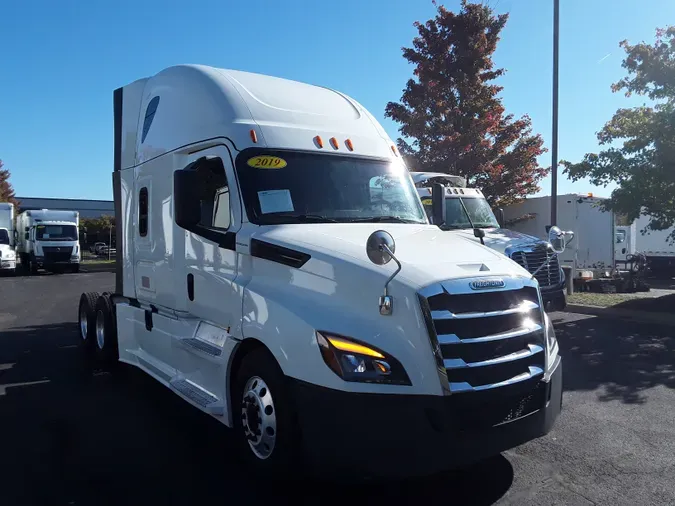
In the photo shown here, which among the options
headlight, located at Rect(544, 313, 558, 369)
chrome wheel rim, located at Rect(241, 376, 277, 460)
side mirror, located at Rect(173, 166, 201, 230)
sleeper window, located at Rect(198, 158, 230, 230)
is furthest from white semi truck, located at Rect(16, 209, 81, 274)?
headlight, located at Rect(544, 313, 558, 369)

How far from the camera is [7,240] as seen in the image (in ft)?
92.1

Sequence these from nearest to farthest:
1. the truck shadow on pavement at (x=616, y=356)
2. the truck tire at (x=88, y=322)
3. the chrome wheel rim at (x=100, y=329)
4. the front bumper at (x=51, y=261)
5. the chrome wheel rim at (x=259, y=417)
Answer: the chrome wheel rim at (x=259, y=417) → the truck shadow on pavement at (x=616, y=356) → the chrome wheel rim at (x=100, y=329) → the truck tire at (x=88, y=322) → the front bumper at (x=51, y=261)

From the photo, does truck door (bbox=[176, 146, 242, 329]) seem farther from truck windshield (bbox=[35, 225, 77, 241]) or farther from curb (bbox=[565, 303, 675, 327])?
truck windshield (bbox=[35, 225, 77, 241])

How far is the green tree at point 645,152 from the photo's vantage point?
12188mm

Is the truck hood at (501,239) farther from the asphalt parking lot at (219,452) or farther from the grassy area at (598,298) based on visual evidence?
the grassy area at (598,298)

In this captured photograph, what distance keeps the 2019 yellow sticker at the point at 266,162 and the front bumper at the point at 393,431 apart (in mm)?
1960

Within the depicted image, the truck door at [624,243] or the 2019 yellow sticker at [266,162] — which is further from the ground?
the 2019 yellow sticker at [266,162]

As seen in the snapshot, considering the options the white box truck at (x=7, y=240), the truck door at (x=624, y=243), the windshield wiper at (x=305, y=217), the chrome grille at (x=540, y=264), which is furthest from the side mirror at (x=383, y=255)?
the white box truck at (x=7, y=240)

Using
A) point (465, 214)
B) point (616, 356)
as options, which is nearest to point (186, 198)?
point (616, 356)

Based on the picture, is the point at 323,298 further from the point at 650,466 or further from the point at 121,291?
the point at 121,291

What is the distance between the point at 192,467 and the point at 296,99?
3325 millimetres

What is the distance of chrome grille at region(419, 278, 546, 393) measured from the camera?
349cm

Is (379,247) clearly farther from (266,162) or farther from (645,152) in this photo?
(645,152)

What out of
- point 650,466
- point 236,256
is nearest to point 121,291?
point 236,256
